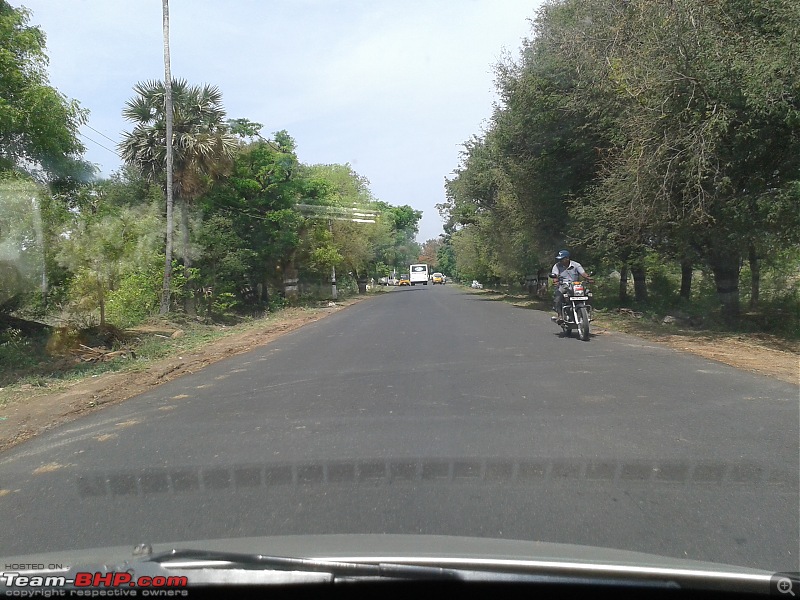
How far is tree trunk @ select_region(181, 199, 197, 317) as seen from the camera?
26.0m

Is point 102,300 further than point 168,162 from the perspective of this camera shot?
No

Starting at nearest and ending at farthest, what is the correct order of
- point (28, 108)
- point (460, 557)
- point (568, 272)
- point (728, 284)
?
1. point (460, 557)
2. point (28, 108)
3. point (568, 272)
4. point (728, 284)

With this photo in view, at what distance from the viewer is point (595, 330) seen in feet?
61.3

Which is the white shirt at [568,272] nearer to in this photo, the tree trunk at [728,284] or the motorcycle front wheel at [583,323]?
the motorcycle front wheel at [583,323]

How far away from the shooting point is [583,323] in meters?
15.5

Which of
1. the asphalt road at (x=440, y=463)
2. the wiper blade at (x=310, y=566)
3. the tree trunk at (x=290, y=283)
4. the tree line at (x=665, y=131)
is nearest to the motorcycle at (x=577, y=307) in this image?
the tree line at (x=665, y=131)

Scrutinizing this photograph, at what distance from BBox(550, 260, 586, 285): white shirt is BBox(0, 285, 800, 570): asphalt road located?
4696 mm

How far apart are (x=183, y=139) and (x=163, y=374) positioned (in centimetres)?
1409

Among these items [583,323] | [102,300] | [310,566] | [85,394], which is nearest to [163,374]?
[85,394]

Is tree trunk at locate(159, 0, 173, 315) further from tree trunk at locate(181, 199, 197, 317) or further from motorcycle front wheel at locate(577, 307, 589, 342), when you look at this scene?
motorcycle front wheel at locate(577, 307, 589, 342)

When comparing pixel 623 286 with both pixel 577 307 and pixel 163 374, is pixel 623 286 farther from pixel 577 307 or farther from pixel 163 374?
pixel 163 374

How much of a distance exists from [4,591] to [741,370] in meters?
10.5

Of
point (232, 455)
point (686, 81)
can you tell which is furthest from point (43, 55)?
point (686, 81)

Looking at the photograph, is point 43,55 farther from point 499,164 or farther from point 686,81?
point 499,164
